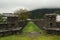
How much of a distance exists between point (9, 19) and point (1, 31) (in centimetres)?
544

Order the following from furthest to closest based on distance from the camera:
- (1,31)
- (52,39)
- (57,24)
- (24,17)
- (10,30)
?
(24,17) < (57,24) < (10,30) < (1,31) < (52,39)

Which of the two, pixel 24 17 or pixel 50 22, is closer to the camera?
pixel 50 22

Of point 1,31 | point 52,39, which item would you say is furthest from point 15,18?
point 52,39

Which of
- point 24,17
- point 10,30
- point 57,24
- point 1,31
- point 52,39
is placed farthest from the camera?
point 24,17

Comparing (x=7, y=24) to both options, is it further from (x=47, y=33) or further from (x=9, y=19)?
(x=47, y=33)

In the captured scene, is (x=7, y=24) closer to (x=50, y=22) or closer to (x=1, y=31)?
(x=1, y=31)

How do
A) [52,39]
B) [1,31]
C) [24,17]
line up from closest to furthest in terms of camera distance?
[52,39] → [1,31] → [24,17]

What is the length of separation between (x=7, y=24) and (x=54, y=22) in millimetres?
8269

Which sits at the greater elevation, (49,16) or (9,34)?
(49,16)

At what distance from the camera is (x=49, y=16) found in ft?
106

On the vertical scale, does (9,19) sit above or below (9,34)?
above

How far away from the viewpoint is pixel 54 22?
3183cm

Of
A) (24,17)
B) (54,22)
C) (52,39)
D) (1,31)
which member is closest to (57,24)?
(54,22)

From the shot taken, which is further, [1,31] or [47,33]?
[47,33]
